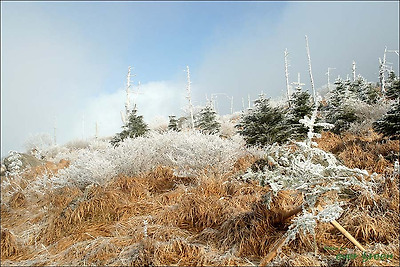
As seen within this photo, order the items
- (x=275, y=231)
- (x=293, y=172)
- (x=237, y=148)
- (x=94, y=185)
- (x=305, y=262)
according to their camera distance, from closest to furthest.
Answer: (x=305, y=262)
(x=293, y=172)
(x=275, y=231)
(x=94, y=185)
(x=237, y=148)

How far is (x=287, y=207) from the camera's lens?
341 centimetres

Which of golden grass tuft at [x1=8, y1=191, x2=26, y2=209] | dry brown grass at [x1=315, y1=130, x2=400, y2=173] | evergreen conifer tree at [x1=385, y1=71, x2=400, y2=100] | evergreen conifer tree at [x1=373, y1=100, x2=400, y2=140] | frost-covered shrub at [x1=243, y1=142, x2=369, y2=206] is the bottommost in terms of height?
golden grass tuft at [x1=8, y1=191, x2=26, y2=209]

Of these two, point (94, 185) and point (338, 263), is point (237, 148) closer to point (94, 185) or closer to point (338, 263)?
point (94, 185)

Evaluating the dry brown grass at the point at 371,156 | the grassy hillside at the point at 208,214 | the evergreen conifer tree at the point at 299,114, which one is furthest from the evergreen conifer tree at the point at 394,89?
the grassy hillside at the point at 208,214

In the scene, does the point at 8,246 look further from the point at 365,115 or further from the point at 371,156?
the point at 365,115

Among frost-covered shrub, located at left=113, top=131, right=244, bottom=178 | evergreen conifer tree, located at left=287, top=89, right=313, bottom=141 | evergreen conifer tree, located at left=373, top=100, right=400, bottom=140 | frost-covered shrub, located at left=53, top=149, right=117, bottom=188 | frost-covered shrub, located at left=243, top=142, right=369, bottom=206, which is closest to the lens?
frost-covered shrub, located at left=243, top=142, right=369, bottom=206

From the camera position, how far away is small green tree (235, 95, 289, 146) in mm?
9852

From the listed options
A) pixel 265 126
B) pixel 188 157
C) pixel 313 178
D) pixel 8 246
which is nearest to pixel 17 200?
pixel 8 246

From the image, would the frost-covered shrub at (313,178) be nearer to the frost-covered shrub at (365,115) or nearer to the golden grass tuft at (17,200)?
the golden grass tuft at (17,200)

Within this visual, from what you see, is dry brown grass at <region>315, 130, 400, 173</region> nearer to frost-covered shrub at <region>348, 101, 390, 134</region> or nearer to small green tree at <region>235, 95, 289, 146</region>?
small green tree at <region>235, 95, 289, 146</region>

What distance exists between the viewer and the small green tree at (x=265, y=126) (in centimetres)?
985

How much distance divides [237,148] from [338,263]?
3.99 m

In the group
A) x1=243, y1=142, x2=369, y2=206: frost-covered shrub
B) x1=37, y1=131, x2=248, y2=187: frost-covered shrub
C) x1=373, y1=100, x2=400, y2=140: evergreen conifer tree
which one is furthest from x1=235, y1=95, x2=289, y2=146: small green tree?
x1=243, y1=142, x2=369, y2=206: frost-covered shrub

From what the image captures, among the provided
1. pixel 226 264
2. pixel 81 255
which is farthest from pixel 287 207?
pixel 81 255
